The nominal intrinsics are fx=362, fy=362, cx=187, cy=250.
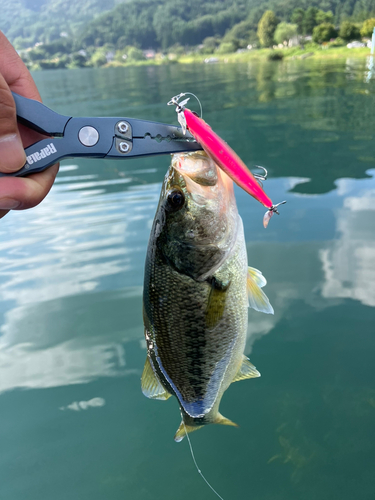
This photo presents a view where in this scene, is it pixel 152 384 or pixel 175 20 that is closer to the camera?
pixel 152 384

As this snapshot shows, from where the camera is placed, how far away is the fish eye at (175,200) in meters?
1.68

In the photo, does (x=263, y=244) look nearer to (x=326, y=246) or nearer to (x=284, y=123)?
(x=326, y=246)

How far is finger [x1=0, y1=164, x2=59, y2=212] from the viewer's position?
5.76 feet

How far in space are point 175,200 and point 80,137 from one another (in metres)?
0.59

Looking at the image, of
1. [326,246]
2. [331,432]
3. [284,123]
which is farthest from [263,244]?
[284,123]

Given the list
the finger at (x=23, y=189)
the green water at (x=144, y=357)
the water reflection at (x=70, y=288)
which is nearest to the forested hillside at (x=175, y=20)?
the water reflection at (x=70, y=288)

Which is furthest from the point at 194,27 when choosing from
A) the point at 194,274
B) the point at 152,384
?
the point at 152,384

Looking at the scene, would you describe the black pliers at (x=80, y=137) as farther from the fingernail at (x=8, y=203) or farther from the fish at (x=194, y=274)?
the fish at (x=194, y=274)

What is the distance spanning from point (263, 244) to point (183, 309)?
387 centimetres

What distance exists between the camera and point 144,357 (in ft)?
12.6

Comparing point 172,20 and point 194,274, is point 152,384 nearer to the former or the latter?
point 194,274

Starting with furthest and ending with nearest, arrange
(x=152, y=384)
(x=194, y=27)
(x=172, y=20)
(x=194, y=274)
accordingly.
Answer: (x=172, y=20) < (x=194, y=27) < (x=152, y=384) < (x=194, y=274)

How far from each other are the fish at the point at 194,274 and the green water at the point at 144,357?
1.48 meters

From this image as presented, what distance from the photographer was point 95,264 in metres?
5.38
